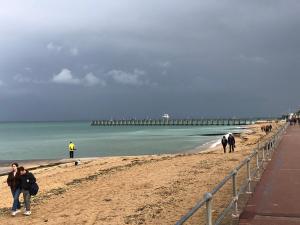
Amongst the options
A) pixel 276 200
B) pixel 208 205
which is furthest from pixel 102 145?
pixel 208 205

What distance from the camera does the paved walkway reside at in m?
7.80

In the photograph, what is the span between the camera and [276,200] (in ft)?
31.1

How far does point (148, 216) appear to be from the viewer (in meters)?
10.8

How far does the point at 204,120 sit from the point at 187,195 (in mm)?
187515

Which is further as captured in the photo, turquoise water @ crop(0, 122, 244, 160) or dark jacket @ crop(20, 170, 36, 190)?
turquoise water @ crop(0, 122, 244, 160)

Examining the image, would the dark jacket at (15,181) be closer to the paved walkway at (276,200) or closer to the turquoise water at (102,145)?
the paved walkway at (276,200)

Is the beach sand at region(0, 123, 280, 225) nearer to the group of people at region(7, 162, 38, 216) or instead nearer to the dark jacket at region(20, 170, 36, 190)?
the group of people at region(7, 162, 38, 216)

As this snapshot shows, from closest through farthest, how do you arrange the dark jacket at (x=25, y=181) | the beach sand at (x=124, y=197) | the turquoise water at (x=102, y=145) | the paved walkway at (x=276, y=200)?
the paved walkway at (x=276, y=200)
the beach sand at (x=124, y=197)
the dark jacket at (x=25, y=181)
the turquoise water at (x=102, y=145)

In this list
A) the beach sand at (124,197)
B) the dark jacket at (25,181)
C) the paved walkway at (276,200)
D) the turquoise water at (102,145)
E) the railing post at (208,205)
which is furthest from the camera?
the turquoise water at (102,145)

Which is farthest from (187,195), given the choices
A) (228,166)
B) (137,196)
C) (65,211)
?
(228,166)

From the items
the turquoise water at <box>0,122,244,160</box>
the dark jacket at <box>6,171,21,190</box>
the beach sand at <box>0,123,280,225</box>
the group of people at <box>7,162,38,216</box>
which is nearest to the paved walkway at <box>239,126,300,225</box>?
the beach sand at <box>0,123,280,225</box>

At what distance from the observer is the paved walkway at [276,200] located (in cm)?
780

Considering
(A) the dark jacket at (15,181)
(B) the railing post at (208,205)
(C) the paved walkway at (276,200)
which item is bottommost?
(C) the paved walkway at (276,200)

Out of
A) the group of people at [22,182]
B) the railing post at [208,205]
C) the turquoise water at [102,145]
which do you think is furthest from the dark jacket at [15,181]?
the turquoise water at [102,145]
